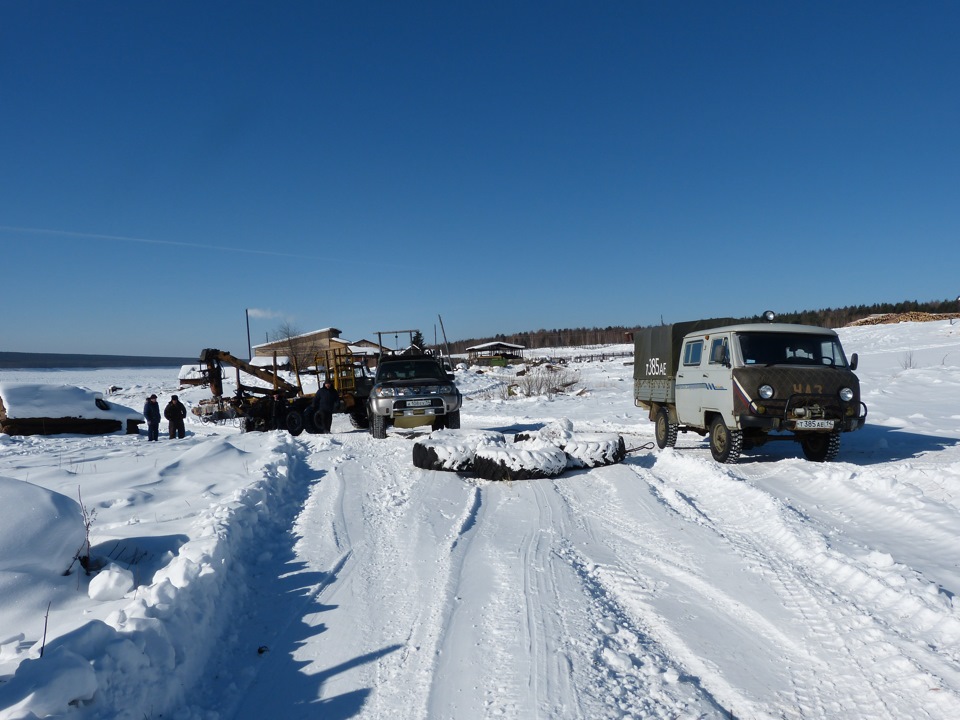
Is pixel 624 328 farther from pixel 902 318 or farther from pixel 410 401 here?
pixel 410 401

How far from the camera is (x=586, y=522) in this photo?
650 centimetres

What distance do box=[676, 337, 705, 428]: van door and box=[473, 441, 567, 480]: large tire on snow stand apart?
3158 millimetres

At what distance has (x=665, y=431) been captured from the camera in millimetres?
12008

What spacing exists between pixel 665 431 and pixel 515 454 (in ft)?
15.2

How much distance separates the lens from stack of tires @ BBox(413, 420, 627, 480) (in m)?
8.65

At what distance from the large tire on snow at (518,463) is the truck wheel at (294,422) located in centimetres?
1069

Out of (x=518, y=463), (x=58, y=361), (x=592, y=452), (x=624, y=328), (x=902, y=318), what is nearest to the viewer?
(x=518, y=463)

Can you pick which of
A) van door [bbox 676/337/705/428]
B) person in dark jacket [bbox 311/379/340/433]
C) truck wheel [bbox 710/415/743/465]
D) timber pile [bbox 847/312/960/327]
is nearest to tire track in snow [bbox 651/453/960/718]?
truck wheel [bbox 710/415/743/465]

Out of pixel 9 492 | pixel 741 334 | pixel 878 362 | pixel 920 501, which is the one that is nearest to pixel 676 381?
pixel 741 334

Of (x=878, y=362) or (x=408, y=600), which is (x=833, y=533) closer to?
(x=408, y=600)

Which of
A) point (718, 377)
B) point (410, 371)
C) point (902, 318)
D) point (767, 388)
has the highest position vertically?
point (902, 318)

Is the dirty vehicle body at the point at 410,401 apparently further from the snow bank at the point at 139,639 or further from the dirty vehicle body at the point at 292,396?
the snow bank at the point at 139,639

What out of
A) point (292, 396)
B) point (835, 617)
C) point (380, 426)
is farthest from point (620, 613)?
point (292, 396)

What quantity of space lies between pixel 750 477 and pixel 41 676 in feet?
27.2
